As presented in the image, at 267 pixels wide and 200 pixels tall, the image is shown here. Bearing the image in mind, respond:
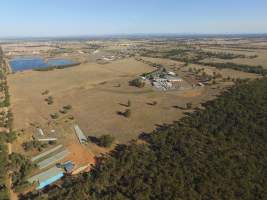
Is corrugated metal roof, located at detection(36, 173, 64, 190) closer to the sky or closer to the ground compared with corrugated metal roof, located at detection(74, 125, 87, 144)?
closer to the ground

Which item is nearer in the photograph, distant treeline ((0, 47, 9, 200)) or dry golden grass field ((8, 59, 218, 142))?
distant treeline ((0, 47, 9, 200))

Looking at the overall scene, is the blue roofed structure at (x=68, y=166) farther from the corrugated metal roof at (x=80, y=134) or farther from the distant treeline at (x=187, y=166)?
the corrugated metal roof at (x=80, y=134)

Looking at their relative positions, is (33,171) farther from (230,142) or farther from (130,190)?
(230,142)

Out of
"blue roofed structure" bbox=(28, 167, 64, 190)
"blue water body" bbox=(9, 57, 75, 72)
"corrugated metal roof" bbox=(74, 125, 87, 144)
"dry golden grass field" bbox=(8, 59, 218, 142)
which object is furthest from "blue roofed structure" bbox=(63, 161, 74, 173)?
"blue water body" bbox=(9, 57, 75, 72)

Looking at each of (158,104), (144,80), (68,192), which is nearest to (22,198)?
(68,192)

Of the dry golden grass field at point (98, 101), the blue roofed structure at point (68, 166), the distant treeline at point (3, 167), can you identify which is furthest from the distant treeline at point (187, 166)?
the dry golden grass field at point (98, 101)

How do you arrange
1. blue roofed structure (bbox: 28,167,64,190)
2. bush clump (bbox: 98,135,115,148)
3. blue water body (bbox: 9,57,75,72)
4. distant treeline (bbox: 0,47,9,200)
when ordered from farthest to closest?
blue water body (bbox: 9,57,75,72) < bush clump (bbox: 98,135,115,148) < blue roofed structure (bbox: 28,167,64,190) < distant treeline (bbox: 0,47,9,200)

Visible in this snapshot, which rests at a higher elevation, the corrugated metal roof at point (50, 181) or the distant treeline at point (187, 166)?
the distant treeline at point (187, 166)

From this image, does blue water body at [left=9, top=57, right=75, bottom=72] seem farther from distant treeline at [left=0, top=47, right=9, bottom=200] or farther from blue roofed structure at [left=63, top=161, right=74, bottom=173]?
blue roofed structure at [left=63, top=161, right=74, bottom=173]

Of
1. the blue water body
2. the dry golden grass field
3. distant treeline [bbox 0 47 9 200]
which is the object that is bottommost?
the blue water body
